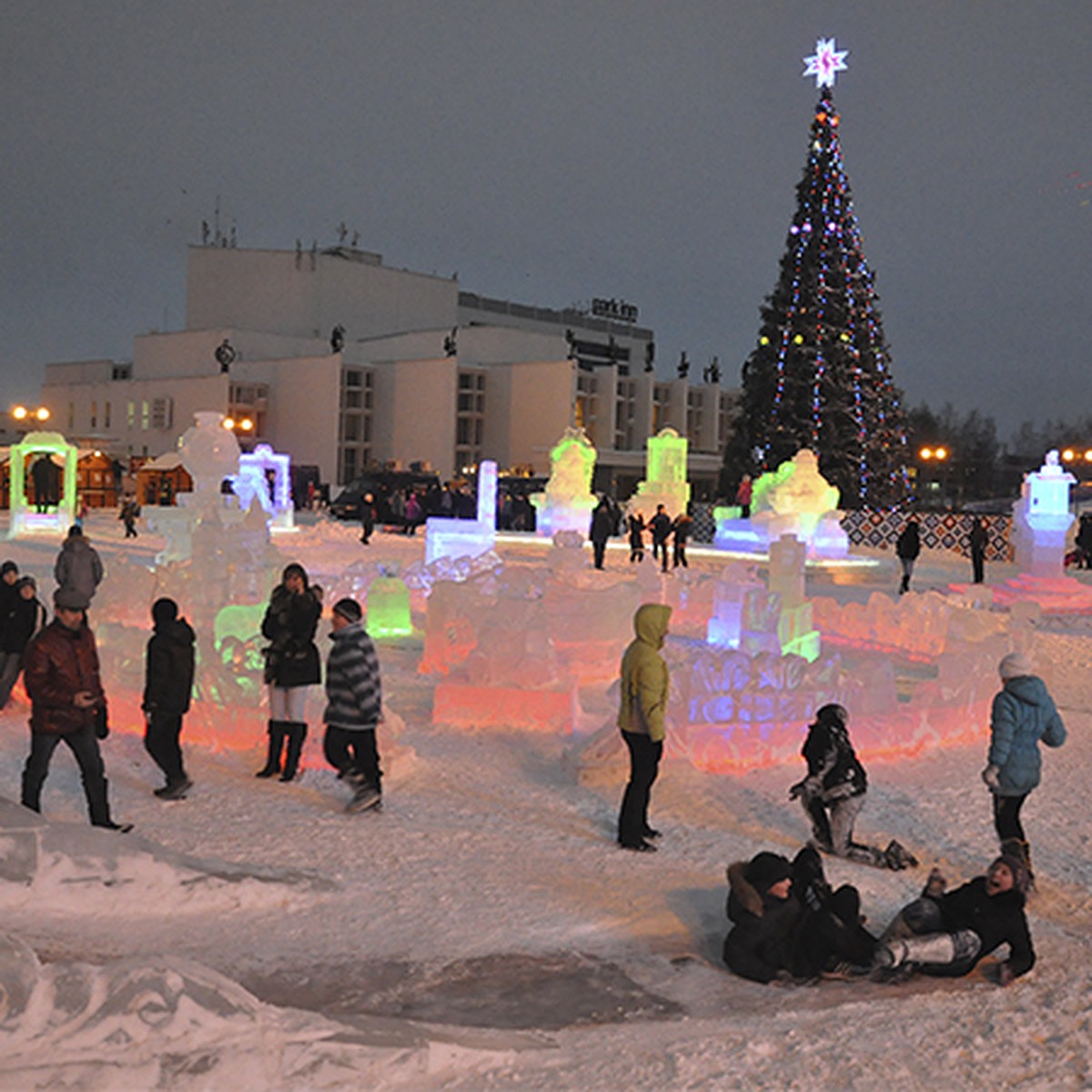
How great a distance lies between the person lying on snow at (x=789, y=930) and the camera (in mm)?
5160

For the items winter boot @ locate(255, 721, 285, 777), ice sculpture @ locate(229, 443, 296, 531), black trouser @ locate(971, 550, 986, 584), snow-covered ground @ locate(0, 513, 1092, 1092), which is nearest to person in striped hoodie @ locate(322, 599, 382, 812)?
snow-covered ground @ locate(0, 513, 1092, 1092)

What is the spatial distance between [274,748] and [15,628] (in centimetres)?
237

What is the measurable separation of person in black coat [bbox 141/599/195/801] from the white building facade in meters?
39.1

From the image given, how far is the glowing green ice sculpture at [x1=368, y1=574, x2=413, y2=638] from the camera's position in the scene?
14.7 metres

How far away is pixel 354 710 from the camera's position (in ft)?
23.9

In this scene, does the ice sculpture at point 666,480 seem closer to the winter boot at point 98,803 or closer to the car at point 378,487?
the car at point 378,487

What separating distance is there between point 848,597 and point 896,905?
1543cm

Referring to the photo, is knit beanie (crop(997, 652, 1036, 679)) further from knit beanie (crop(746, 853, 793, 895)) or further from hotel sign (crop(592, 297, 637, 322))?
hotel sign (crop(592, 297, 637, 322))

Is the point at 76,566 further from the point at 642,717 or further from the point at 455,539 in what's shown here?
the point at 455,539

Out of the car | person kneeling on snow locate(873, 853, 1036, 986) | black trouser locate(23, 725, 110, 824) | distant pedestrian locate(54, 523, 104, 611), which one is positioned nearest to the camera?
A: person kneeling on snow locate(873, 853, 1036, 986)

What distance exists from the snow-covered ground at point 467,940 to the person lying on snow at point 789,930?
0.10 m

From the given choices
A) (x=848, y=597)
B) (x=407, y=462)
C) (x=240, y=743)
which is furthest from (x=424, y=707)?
(x=407, y=462)

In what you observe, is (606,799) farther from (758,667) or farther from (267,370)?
(267,370)

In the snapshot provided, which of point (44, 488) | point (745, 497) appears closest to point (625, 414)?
point (745, 497)
